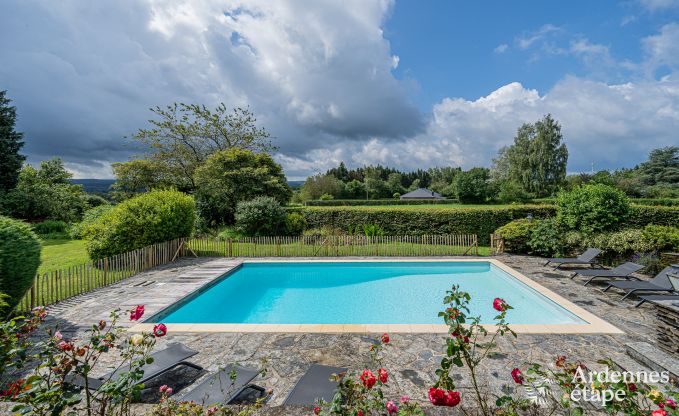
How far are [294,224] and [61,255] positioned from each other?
434 inches

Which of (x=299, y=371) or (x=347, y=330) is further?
(x=347, y=330)

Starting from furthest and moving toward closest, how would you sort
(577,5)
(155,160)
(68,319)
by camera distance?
(155,160) → (577,5) → (68,319)

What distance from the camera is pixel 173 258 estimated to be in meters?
12.1

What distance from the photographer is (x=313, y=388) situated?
352 centimetres

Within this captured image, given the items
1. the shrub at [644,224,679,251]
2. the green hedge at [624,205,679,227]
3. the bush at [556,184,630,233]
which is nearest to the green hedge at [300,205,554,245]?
the green hedge at [624,205,679,227]

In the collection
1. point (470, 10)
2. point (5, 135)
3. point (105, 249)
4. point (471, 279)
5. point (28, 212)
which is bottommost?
point (471, 279)

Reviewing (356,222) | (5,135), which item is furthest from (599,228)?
(5,135)

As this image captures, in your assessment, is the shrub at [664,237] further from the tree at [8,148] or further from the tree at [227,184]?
the tree at [8,148]

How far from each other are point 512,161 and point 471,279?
42.0 metres

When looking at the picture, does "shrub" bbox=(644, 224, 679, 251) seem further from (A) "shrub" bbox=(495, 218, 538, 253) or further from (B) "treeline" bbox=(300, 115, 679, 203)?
(B) "treeline" bbox=(300, 115, 679, 203)

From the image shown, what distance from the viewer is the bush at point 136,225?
34.8 ft

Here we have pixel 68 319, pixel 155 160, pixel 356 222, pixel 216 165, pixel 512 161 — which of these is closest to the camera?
pixel 68 319

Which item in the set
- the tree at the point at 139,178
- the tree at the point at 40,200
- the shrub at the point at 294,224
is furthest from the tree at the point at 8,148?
the shrub at the point at 294,224

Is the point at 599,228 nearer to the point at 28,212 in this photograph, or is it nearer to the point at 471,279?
the point at 471,279
